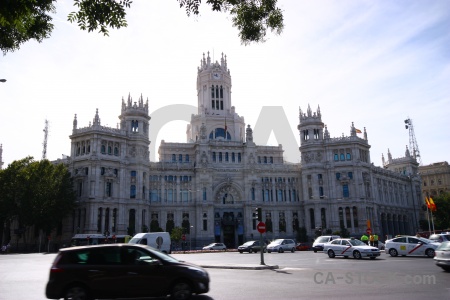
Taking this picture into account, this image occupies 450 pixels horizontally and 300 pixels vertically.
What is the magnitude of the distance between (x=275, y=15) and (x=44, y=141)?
309ft

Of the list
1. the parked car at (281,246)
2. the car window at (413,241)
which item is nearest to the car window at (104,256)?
the car window at (413,241)

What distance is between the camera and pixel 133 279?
1223 centimetres

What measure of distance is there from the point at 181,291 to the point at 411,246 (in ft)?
80.2

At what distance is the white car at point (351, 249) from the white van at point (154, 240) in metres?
17.9

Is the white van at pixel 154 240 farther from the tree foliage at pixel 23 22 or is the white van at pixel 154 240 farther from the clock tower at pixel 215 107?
the clock tower at pixel 215 107

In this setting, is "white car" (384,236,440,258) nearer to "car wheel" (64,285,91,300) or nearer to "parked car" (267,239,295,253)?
"parked car" (267,239,295,253)

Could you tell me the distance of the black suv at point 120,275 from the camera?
1212 centimetres

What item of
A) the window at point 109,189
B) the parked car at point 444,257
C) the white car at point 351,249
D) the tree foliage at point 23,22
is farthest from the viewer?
the window at point 109,189

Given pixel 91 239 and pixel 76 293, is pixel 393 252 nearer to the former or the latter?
pixel 76 293

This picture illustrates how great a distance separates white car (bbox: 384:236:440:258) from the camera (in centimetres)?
2960

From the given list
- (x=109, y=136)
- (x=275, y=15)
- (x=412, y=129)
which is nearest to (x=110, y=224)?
(x=109, y=136)

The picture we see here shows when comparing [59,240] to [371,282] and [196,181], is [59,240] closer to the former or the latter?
[196,181]

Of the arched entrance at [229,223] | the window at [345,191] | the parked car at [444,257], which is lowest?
the parked car at [444,257]

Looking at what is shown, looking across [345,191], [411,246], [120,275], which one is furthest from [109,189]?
[120,275]
